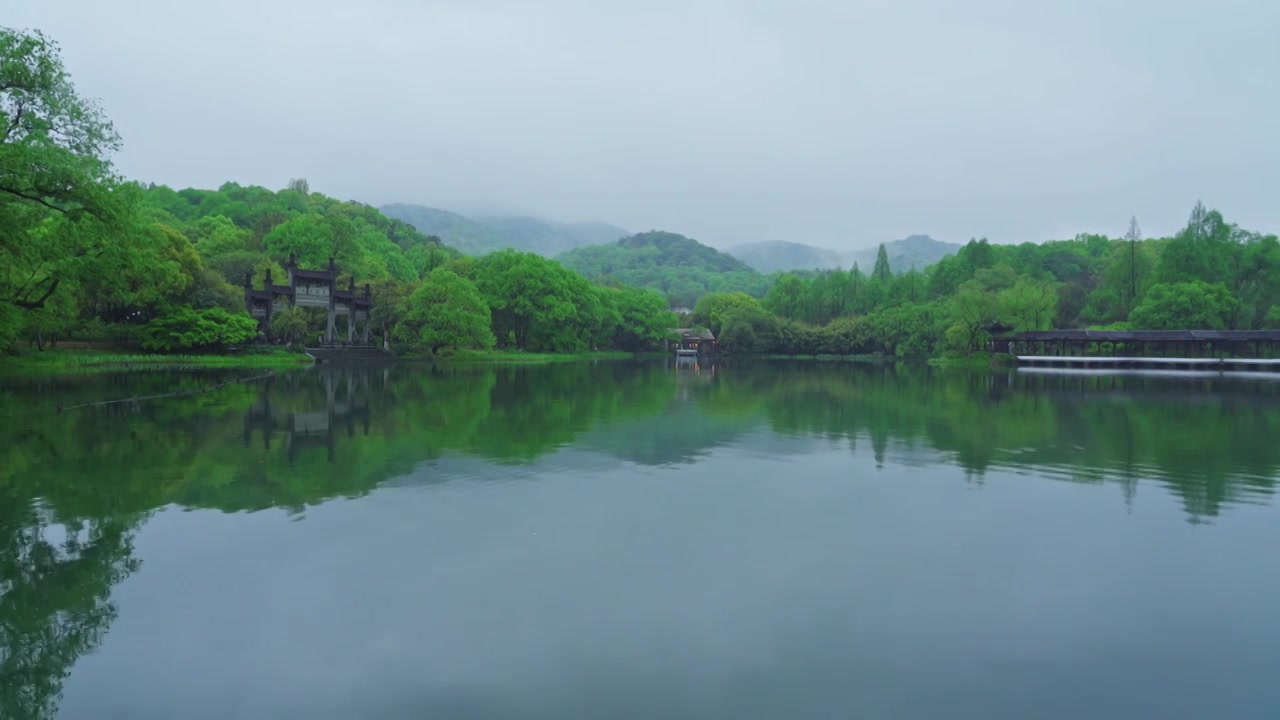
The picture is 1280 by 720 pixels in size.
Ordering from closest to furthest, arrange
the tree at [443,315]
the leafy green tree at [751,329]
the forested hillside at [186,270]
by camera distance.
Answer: the forested hillside at [186,270], the tree at [443,315], the leafy green tree at [751,329]

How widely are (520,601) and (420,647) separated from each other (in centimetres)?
101

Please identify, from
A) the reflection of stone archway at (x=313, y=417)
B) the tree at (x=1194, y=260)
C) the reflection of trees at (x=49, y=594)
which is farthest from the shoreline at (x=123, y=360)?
the tree at (x=1194, y=260)

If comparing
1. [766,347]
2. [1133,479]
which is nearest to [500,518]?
[1133,479]

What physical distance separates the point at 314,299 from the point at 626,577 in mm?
43744

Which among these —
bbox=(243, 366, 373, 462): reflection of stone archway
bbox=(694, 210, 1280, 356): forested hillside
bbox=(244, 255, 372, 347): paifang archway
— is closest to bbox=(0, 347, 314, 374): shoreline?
bbox=(244, 255, 372, 347): paifang archway

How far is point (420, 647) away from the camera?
5.07 meters

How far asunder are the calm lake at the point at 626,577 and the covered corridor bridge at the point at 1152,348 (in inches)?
1623

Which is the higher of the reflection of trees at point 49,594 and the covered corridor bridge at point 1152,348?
the covered corridor bridge at point 1152,348

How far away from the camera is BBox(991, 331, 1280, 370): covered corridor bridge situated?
154ft

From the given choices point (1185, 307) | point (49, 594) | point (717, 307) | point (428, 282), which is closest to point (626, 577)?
point (49, 594)

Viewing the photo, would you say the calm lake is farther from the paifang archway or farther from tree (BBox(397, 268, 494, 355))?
tree (BBox(397, 268, 494, 355))

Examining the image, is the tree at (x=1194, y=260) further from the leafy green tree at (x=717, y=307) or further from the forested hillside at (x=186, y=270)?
the forested hillside at (x=186, y=270)

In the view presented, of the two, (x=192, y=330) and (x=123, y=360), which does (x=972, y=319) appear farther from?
(x=123, y=360)

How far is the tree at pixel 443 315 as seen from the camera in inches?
1934
